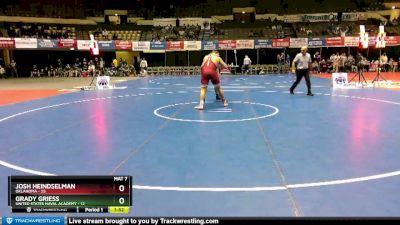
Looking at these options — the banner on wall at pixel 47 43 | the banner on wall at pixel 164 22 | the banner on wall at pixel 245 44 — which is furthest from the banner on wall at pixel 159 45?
the banner on wall at pixel 164 22

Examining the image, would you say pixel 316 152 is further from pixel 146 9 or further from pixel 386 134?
pixel 146 9

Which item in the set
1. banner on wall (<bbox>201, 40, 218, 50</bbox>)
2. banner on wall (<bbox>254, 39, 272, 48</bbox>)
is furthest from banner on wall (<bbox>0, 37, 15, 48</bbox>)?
banner on wall (<bbox>254, 39, 272, 48</bbox>)

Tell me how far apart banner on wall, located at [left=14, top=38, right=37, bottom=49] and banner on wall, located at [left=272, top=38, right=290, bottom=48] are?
2082cm

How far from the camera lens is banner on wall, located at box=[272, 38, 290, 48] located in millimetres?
33719

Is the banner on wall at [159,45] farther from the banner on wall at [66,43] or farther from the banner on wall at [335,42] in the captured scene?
the banner on wall at [335,42]

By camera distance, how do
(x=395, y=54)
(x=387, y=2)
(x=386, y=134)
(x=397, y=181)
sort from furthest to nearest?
(x=387, y=2), (x=395, y=54), (x=386, y=134), (x=397, y=181)

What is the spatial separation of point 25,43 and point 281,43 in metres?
22.2

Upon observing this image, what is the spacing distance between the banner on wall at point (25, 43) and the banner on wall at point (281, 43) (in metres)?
20.8

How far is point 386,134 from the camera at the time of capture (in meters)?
→ 8.40

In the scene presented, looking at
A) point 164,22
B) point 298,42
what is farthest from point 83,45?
point 298,42

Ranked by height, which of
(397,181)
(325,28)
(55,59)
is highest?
(325,28)

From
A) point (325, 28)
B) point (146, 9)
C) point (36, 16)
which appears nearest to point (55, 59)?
point (36, 16)

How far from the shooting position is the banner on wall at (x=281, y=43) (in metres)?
33.7

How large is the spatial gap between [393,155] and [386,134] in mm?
1820
